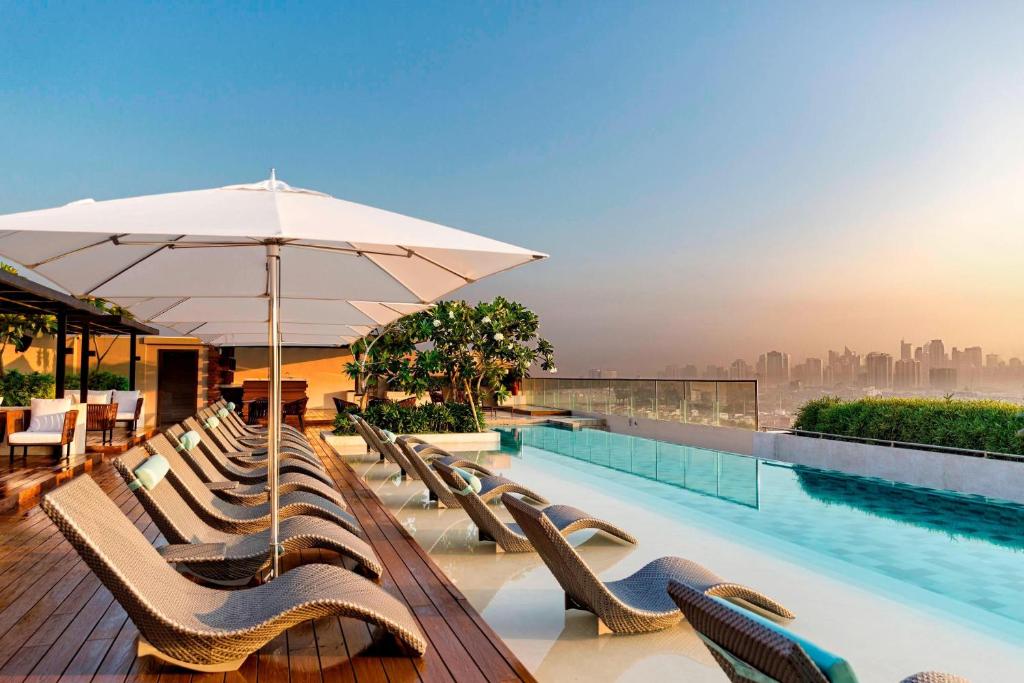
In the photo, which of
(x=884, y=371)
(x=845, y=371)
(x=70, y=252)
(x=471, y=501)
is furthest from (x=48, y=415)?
(x=884, y=371)

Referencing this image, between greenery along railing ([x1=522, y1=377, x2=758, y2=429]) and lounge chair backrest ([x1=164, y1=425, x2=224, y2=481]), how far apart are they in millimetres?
11990

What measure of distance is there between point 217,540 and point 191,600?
1381 millimetres

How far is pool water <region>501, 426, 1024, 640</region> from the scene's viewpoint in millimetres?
5809

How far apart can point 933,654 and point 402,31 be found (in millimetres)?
19450

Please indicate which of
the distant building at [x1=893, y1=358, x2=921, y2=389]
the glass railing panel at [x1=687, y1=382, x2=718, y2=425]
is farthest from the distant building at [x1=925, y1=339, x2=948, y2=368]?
the glass railing panel at [x1=687, y1=382, x2=718, y2=425]

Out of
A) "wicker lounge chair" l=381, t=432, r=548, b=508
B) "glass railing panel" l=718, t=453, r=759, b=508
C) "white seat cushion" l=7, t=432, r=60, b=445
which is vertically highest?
"white seat cushion" l=7, t=432, r=60, b=445

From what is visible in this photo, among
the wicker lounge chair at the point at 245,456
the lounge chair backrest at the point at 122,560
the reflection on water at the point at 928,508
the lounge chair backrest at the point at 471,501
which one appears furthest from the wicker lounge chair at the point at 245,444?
the reflection on water at the point at 928,508

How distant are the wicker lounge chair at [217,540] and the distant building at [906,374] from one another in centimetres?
1334

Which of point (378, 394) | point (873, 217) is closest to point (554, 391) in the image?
point (378, 394)

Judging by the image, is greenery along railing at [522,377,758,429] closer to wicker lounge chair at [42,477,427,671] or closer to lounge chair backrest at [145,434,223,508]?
lounge chair backrest at [145,434,223,508]

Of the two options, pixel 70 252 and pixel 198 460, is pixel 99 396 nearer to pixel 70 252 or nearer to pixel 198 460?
pixel 198 460

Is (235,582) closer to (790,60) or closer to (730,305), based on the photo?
(790,60)

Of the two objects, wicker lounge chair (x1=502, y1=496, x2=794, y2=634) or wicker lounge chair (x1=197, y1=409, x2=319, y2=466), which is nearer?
wicker lounge chair (x1=502, y1=496, x2=794, y2=634)

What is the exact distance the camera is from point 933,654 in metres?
3.98
